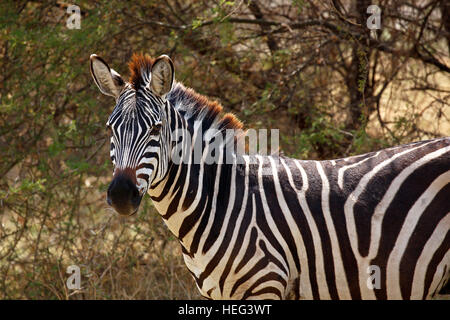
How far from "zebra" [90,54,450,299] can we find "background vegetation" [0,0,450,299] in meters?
2.33

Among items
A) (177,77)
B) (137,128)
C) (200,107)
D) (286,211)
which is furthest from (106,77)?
(177,77)

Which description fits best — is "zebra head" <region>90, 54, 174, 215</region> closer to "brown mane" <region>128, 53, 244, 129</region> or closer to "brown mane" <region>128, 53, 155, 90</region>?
"brown mane" <region>128, 53, 155, 90</region>

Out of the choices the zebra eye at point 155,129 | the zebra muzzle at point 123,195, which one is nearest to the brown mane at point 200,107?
the zebra eye at point 155,129

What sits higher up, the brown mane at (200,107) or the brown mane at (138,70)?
the brown mane at (138,70)

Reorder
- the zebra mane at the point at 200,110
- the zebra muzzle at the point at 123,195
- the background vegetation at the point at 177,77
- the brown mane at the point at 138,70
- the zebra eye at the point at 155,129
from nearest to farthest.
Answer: the zebra muzzle at the point at 123,195 → the zebra eye at the point at 155,129 → the brown mane at the point at 138,70 → the zebra mane at the point at 200,110 → the background vegetation at the point at 177,77

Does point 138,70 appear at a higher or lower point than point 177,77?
lower

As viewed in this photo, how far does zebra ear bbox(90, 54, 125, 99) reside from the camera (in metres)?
3.97

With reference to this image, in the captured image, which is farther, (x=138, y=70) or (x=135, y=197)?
(x=138, y=70)

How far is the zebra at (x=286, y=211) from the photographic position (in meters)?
3.79

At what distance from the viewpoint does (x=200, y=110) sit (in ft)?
13.7

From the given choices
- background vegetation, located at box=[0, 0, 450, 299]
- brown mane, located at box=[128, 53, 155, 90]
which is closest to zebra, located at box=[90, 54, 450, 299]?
brown mane, located at box=[128, 53, 155, 90]

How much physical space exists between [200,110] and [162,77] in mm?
398

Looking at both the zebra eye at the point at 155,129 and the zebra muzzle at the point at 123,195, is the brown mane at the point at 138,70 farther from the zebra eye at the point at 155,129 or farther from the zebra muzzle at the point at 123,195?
the zebra muzzle at the point at 123,195

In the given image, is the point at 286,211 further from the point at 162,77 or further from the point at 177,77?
Result: the point at 177,77
